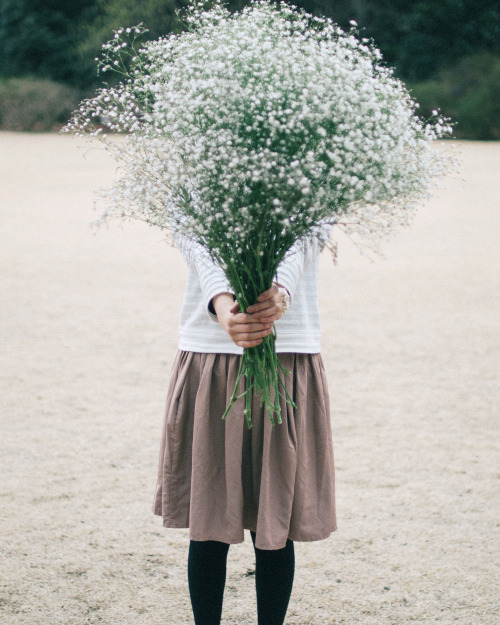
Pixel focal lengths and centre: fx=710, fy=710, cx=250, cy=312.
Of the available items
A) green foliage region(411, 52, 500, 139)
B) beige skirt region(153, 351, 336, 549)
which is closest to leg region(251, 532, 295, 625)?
beige skirt region(153, 351, 336, 549)

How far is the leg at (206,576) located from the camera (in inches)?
96.3

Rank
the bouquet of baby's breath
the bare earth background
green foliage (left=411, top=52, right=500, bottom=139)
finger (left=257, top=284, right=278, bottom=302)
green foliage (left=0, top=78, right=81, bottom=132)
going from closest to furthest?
the bouquet of baby's breath
finger (left=257, top=284, right=278, bottom=302)
the bare earth background
green foliage (left=411, top=52, right=500, bottom=139)
green foliage (left=0, top=78, right=81, bottom=132)

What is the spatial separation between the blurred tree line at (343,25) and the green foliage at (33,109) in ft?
0.17

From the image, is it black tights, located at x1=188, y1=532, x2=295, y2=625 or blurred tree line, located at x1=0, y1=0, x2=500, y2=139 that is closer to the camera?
black tights, located at x1=188, y1=532, x2=295, y2=625

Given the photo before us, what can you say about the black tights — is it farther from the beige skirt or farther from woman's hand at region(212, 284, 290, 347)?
woman's hand at region(212, 284, 290, 347)

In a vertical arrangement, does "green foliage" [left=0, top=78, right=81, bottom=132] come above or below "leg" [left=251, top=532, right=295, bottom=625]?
above

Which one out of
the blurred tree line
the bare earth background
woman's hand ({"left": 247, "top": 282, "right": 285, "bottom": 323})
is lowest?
the bare earth background

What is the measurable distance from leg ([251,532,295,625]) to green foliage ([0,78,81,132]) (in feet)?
123

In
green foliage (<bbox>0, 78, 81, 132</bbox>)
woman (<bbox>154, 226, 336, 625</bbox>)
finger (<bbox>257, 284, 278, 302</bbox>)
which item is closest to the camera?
finger (<bbox>257, 284, 278, 302</bbox>)

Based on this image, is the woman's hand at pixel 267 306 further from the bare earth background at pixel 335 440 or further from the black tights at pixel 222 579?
the bare earth background at pixel 335 440

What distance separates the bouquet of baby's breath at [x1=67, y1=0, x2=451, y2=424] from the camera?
1.88 meters

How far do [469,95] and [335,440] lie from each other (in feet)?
125

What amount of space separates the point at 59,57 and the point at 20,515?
43.1 metres

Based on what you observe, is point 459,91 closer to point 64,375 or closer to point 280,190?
point 64,375
